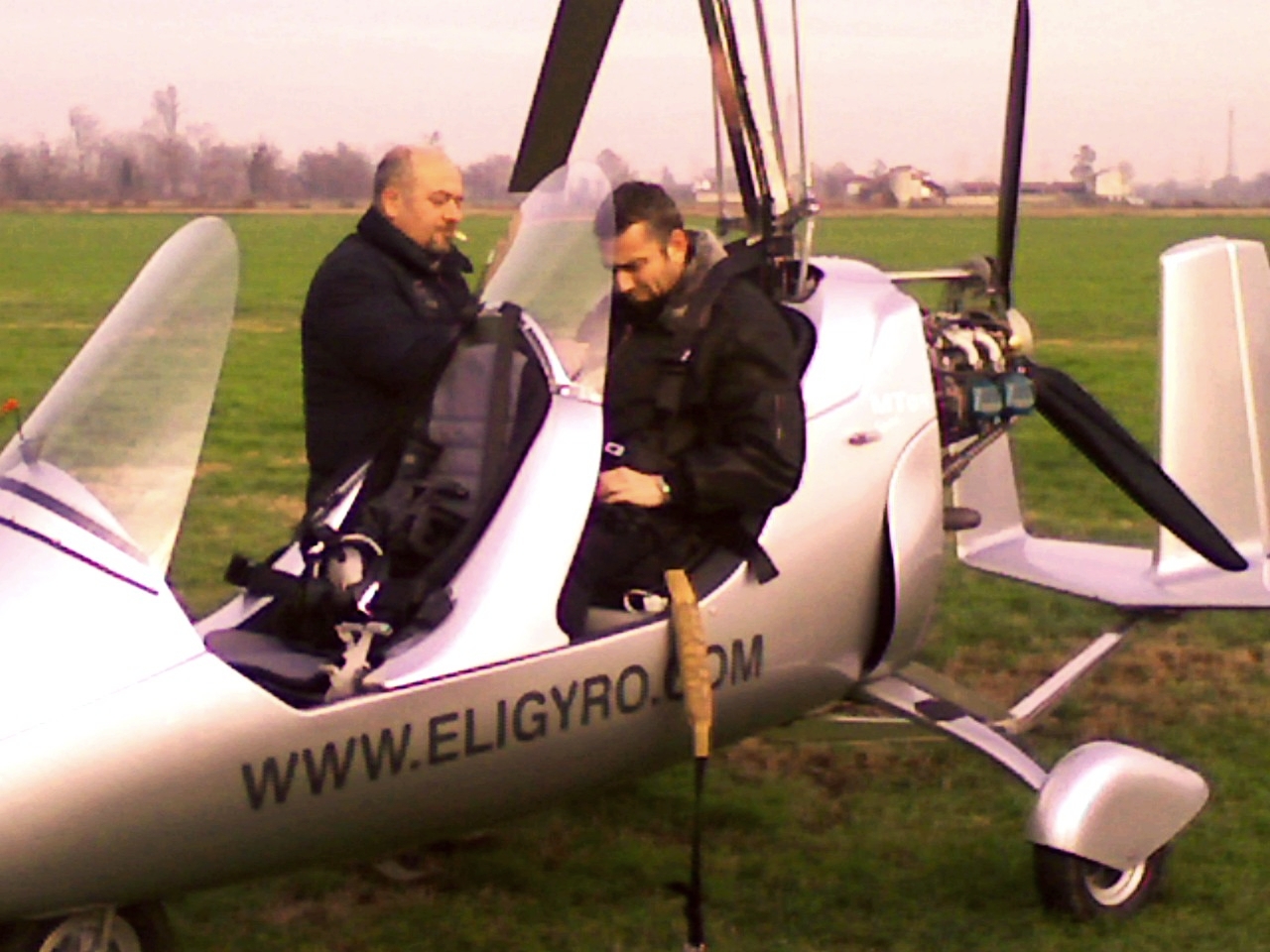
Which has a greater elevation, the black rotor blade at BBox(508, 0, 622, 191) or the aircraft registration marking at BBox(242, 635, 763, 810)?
the black rotor blade at BBox(508, 0, 622, 191)

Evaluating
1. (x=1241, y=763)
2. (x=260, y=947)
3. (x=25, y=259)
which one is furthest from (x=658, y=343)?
(x=25, y=259)

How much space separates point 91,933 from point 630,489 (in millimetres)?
1661

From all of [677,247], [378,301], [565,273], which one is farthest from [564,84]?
[565,273]

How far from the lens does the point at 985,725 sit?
5.87 m

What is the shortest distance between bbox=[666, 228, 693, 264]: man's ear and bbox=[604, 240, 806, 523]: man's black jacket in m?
0.07

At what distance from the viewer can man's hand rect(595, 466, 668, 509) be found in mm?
5051

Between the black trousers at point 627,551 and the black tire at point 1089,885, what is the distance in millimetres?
1293

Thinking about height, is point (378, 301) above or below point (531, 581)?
above

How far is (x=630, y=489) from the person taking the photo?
5.05 m

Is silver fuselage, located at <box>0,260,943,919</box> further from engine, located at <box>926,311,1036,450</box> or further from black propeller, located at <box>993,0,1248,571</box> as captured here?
black propeller, located at <box>993,0,1248,571</box>

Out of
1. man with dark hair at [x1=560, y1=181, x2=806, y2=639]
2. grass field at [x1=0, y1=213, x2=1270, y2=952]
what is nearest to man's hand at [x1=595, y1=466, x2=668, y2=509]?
man with dark hair at [x1=560, y1=181, x2=806, y2=639]

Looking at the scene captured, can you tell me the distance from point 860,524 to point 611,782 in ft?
3.20

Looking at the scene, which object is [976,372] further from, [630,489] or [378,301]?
[378,301]

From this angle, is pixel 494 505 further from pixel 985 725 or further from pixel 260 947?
pixel 985 725
